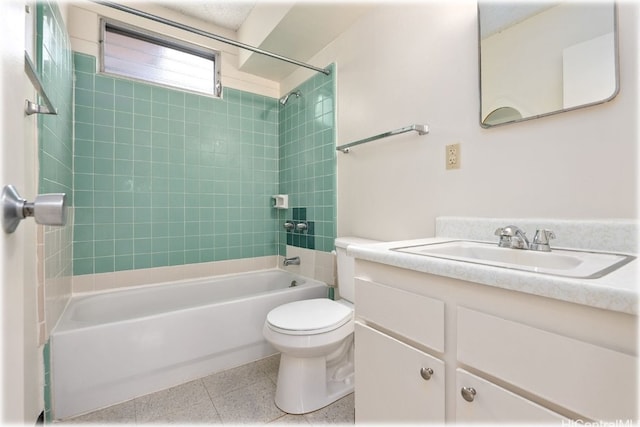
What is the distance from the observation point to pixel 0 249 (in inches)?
12.8

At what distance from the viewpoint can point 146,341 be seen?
154 centimetres

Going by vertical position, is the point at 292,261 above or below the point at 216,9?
below

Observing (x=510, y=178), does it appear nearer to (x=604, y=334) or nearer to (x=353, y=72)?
(x=604, y=334)

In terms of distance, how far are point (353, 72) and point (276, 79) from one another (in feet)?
3.35

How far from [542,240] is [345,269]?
98 centimetres

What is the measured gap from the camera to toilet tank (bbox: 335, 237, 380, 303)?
5.49 feet

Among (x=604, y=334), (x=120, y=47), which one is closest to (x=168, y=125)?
(x=120, y=47)

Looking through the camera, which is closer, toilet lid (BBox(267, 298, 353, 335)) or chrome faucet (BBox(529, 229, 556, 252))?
chrome faucet (BBox(529, 229, 556, 252))

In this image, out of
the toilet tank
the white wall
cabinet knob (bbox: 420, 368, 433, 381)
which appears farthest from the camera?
the toilet tank

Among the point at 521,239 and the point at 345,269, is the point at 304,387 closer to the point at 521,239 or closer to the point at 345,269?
the point at 345,269

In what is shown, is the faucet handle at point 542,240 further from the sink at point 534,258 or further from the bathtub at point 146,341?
the bathtub at point 146,341

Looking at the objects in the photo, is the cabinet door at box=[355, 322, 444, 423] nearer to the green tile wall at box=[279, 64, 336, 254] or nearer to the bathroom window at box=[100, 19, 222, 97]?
the green tile wall at box=[279, 64, 336, 254]

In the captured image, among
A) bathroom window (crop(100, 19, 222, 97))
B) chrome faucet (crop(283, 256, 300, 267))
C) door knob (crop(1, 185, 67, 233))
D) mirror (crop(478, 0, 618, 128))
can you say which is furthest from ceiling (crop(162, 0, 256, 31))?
door knob (crop(1, 185, 67, 233))

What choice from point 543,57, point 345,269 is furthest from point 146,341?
point 543,57
